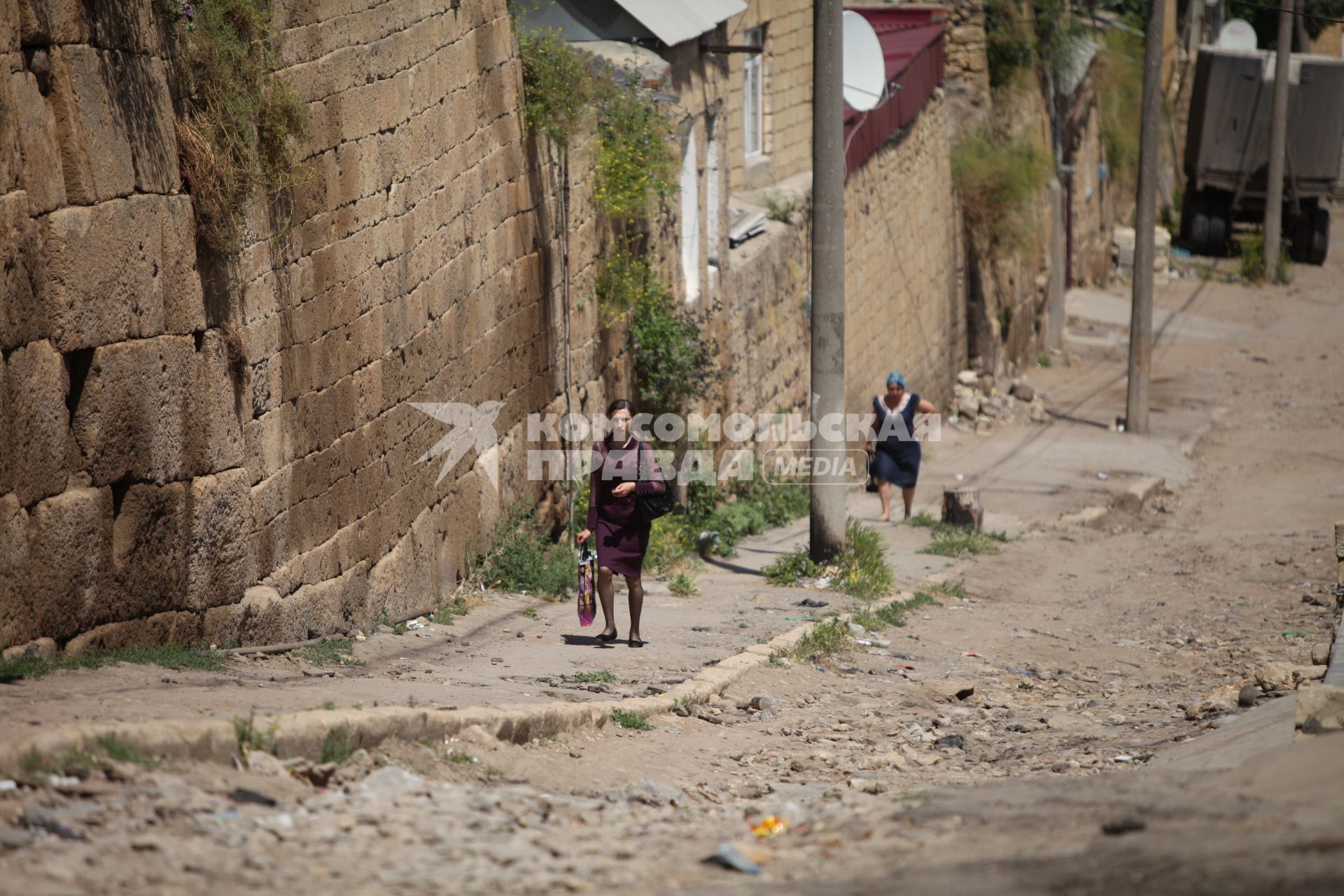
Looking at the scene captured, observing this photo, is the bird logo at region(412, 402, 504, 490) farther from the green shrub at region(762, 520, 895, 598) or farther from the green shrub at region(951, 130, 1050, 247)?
the green shrub at region(951, 130, 1050, 247)

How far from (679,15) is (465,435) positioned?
515 centimetres

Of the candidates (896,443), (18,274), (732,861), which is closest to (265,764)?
(732,861)

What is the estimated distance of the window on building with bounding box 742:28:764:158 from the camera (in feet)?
50.2

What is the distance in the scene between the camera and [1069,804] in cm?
451

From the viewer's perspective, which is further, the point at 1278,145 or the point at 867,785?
the point at 1278,145

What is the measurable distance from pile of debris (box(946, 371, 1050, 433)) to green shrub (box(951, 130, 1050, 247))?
226 centimetres

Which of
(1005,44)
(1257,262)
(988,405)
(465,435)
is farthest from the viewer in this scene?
(1257,262)

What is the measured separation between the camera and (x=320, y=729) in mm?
4926

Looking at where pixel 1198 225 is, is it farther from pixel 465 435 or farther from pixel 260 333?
pixel 260 333

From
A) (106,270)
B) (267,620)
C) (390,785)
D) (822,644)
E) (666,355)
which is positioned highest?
(106,270)

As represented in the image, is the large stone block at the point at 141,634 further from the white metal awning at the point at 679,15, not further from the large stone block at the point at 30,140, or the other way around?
the white metal awning at the point at 679,15

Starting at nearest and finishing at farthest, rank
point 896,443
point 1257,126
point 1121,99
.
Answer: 1. point 896,443
2. point 1257,126
3. point 1121,99

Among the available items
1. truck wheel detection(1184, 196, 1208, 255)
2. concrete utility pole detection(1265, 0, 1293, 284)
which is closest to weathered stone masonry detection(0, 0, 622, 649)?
concrete utility pole detection(1265, 0, 1293, 284)

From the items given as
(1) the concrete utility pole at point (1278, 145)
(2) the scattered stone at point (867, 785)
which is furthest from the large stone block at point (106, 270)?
(1) the concrete utility pole at point (1278, 145)
